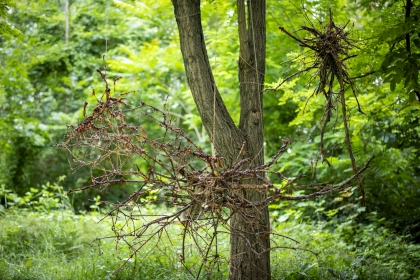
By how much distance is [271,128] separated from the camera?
23.6ft

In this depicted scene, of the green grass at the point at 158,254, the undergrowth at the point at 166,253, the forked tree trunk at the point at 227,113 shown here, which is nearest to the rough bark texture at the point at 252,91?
the forked tree trunk at the point at 227,113

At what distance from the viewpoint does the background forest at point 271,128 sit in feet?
13.8

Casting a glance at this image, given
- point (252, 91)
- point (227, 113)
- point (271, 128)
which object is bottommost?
point (271, 128)

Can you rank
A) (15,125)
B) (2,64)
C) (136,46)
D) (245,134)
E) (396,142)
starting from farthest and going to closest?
1. (136,46)
2. (2,64)
3. (15,125)
4. (396,142)
5. (245,134)

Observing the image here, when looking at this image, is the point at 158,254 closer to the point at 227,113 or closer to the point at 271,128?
the point at 227,113

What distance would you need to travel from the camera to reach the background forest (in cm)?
420

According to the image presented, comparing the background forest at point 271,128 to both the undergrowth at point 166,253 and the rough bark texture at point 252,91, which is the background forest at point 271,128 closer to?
the undergrowth at point 166,253

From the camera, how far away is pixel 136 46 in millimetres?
10359

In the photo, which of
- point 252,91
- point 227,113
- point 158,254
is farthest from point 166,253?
point 252,91

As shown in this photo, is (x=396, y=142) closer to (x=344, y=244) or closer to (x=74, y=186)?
(x=344, y=244)

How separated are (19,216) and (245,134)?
3739 millimetres

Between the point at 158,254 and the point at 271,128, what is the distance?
3.09 meters

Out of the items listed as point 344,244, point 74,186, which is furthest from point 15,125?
point 344,244

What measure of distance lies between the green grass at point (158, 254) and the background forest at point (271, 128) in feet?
0.06
